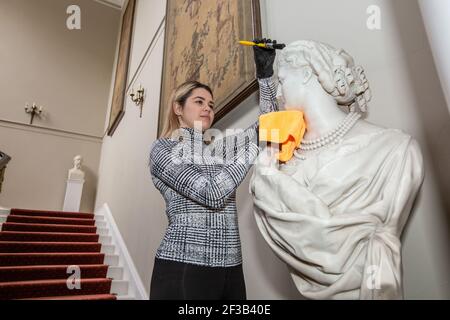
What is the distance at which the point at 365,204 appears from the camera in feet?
2.40

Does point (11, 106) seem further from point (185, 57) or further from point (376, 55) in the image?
point (376, 55)

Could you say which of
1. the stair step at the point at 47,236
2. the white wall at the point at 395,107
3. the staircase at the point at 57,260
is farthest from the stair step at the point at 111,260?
the white wall at the point at 395,107

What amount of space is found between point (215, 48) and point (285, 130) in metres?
1.65

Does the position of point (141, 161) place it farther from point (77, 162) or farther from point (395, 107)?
point (77, 162)

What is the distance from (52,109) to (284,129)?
7437mm

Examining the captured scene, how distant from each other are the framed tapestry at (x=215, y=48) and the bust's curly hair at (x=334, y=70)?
0.75 metres

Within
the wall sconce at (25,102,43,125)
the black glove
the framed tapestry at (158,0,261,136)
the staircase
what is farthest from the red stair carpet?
the black glove

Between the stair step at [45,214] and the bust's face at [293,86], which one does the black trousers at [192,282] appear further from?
the stair step at [45,214]

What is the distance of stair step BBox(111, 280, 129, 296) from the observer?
11.1ft

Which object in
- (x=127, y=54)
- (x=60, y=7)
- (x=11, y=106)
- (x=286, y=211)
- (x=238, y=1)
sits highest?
(x=60, y=7)

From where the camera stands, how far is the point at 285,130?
2.94 feet

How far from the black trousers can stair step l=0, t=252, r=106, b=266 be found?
3147mm

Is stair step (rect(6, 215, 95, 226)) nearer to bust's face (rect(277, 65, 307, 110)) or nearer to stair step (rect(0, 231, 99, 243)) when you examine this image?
stair step (rect(0, 231, 99, 243))
